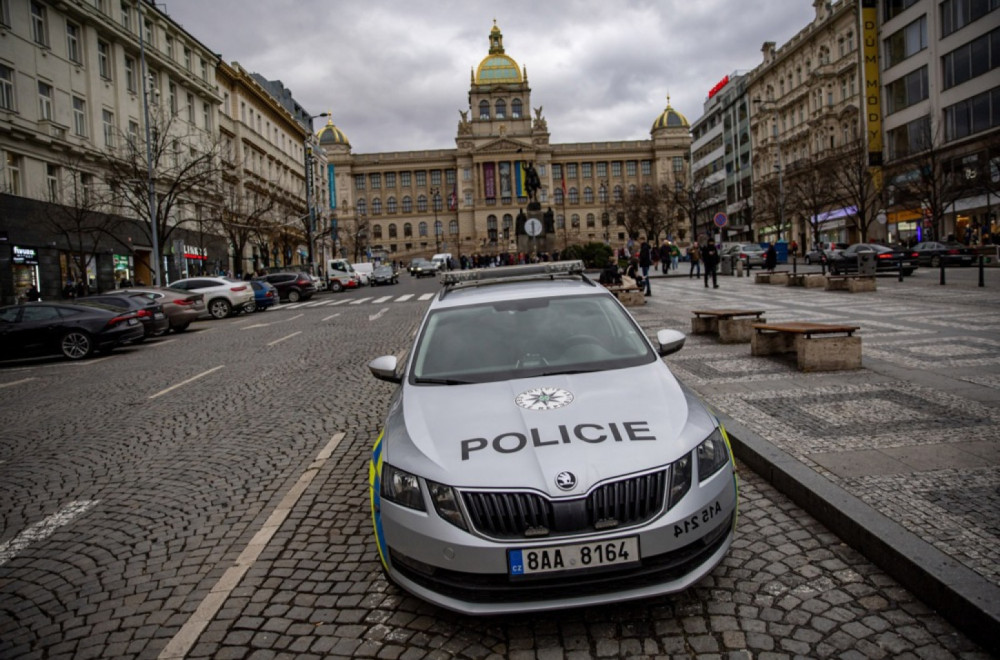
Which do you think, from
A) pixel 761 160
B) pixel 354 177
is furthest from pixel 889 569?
pixel 354 177

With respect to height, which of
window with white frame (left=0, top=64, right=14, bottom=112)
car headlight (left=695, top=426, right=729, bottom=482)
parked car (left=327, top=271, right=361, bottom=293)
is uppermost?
window with white frame (left=0, top=64, right=14, bottom=112)

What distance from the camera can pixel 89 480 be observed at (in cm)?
618

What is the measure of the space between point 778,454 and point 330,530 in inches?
122

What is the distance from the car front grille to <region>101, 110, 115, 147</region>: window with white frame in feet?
127

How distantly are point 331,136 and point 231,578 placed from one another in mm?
140627

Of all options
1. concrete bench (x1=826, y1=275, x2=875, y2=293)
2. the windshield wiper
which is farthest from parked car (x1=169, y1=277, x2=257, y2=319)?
the windshield wiper

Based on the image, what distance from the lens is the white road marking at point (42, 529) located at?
4.65 m

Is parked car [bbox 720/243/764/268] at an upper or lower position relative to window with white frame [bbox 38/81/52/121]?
lower

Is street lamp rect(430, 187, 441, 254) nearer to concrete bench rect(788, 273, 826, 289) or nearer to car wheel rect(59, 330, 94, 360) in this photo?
concrete bench rect(788, 273, 826, 289)

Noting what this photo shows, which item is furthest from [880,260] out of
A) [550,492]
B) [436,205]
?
[436,205]

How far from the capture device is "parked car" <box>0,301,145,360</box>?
53.5 feet

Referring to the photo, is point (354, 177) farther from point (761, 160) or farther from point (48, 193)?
point (48, 193)

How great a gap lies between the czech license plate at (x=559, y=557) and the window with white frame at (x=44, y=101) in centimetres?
3478

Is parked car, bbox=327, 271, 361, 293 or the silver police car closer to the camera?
the silver police car
